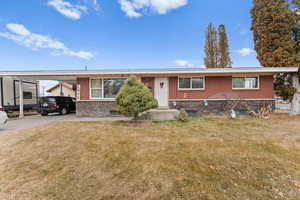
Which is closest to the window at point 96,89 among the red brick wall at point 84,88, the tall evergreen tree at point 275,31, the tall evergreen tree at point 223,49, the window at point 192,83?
the red brick wall at point 84,88

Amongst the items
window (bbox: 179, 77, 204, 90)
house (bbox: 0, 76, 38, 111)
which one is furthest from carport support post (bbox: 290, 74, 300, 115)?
house (bbox: 0, 76, 38, 111)

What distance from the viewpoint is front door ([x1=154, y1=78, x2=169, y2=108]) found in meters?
9.80

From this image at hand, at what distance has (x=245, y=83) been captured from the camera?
9.44 meters

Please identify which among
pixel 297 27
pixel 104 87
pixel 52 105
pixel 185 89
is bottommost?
pixel 52 105

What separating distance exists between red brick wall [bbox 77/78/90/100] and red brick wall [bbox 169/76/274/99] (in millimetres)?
5800

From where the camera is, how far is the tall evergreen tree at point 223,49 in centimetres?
2330

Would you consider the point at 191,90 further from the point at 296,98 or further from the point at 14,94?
the point at 14,94

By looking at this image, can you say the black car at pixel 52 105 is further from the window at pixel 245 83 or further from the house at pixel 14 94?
the window at pixel 245 83

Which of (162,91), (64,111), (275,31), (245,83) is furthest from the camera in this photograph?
(64,111)

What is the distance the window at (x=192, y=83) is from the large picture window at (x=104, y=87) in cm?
438

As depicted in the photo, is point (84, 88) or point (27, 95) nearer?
point (84, 88)

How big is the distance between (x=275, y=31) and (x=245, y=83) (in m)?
3.63

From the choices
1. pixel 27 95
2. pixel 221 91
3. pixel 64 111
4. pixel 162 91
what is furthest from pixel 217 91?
pixel 27 95

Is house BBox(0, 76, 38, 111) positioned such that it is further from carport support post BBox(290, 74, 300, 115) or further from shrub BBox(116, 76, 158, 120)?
carport support post BBox(290, 74, 300, 115)
